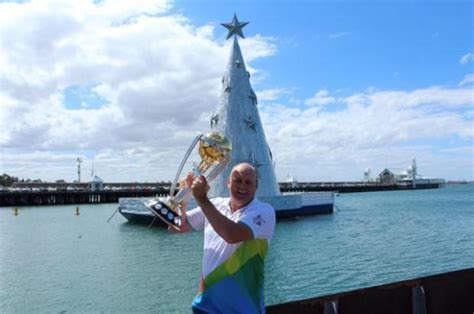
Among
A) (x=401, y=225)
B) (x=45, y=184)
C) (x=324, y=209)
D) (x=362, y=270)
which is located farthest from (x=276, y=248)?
(x=45, y=184)

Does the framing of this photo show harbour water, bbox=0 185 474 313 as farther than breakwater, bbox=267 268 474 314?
Yes

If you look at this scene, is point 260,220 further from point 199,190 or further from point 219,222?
point 199,190

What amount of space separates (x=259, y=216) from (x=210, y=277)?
479 mm

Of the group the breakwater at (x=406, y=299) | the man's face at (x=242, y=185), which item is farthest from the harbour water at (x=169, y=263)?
the man's face at (x=242, y=185)

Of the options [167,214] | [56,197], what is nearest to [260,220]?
[167,214]

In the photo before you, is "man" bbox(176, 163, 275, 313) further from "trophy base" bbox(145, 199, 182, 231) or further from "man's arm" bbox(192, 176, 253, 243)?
"trophy base" bbox(145, 199, 182, 231)

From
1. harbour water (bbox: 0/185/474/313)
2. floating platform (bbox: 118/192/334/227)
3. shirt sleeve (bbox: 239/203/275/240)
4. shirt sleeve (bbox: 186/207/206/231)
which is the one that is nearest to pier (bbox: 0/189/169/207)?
floating platform (bbox: 118/192/334/227)

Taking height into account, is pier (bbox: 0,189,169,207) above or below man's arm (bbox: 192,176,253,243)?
below

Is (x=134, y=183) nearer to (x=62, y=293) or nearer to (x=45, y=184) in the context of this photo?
(x=45, y=184)

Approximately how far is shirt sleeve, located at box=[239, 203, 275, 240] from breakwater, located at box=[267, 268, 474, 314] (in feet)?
3.14

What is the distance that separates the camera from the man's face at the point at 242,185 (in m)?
2.83

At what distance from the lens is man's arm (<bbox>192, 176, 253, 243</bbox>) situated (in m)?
2.54

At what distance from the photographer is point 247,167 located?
2857 mm

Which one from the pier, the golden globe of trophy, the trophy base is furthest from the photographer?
the pier
